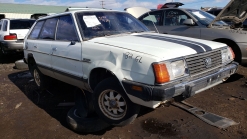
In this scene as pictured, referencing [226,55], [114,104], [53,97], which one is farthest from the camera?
[53,97]

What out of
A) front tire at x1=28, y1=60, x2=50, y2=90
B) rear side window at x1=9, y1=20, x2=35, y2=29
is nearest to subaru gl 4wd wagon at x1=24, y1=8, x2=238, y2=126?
front tire at x1=28, y1=60, x2=50, y2=90

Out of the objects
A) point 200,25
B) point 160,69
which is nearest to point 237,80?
point 200,25

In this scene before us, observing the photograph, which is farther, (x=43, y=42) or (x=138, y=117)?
(x=43, y=42)

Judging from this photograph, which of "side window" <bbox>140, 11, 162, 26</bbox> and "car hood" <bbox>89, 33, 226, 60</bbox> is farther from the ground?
"side window" <bbox>140, 11, 162, 26</bbox>

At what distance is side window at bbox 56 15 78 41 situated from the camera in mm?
3385

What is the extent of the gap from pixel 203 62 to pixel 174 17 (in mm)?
3590

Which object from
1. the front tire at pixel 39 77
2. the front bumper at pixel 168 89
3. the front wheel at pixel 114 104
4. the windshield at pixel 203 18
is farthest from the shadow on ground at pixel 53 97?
the windshield at pixel 203 18

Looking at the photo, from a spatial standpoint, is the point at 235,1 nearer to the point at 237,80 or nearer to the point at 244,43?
the point at 244,43

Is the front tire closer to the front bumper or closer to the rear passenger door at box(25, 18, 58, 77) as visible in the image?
the rear passenger door at box(25, 18, 58, 77)

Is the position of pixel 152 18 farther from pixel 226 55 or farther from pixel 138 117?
pixel 138 117

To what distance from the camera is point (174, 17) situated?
6.02m

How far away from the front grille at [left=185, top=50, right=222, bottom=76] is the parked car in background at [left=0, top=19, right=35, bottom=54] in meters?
7.14

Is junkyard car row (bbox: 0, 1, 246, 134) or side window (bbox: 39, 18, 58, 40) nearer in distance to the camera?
junkyard car row (bbox: 0, 1, 246, 134)

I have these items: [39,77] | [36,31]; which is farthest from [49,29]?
[39,77]
